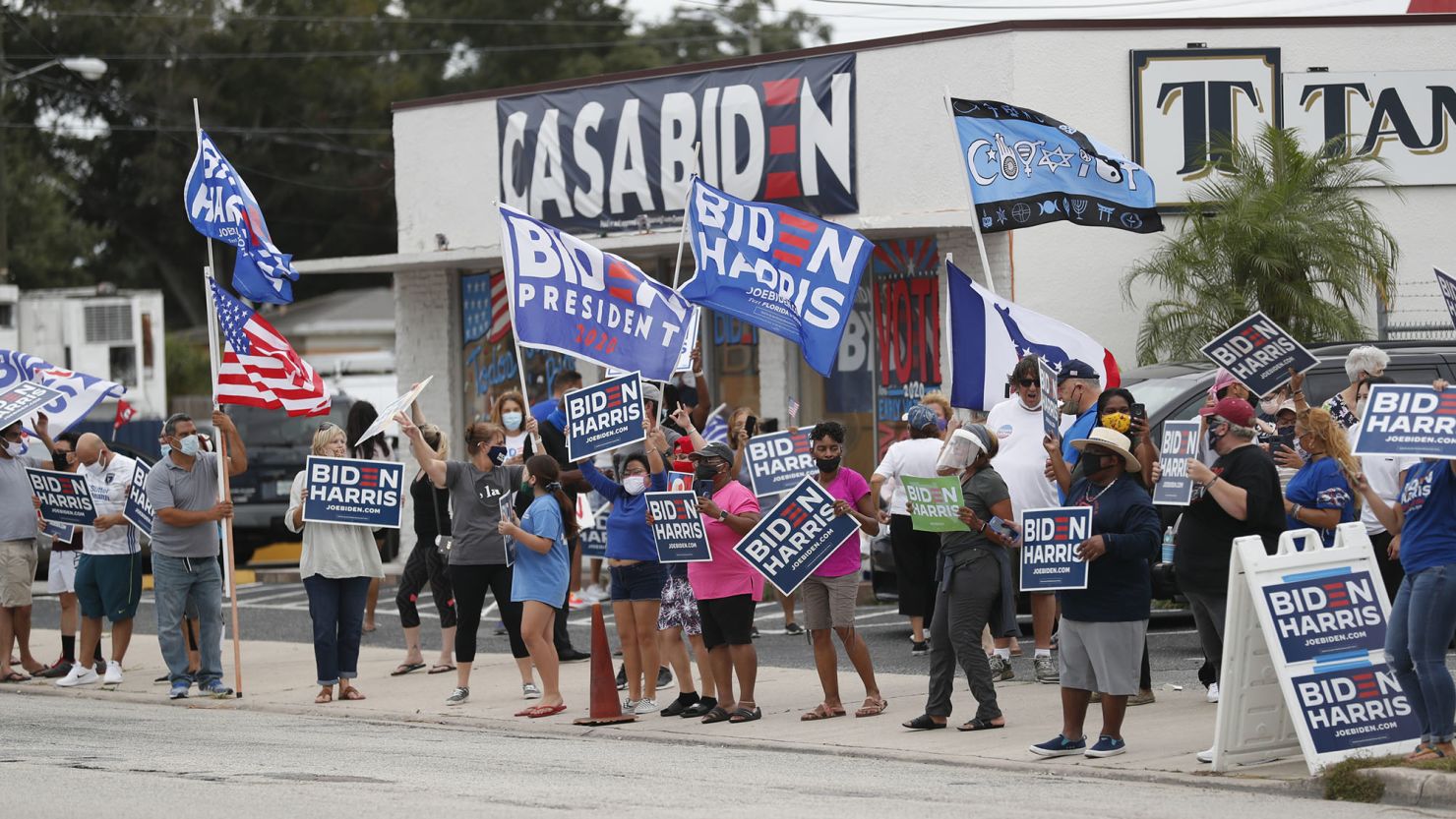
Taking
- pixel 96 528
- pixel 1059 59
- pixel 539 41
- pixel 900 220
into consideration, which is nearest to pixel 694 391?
pixel 900 220

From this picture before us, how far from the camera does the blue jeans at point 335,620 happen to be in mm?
13758

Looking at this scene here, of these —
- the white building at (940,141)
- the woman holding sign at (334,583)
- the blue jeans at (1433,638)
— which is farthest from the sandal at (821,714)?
the white building at (940,141)

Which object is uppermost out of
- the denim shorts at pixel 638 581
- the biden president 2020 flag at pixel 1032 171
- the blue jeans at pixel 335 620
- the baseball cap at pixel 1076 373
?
the biden president 2020 flag at pixel 1032 171

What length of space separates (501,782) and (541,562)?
114 inches

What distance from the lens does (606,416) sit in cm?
1256

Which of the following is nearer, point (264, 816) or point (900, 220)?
point (264, 816)

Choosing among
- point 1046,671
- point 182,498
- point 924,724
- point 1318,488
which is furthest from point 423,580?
point 1318,488

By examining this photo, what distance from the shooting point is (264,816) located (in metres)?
8.73

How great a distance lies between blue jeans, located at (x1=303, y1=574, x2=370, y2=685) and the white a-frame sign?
6651 mm

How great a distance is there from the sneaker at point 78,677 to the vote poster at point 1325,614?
9.73 meters

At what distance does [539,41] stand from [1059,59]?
3817 cm

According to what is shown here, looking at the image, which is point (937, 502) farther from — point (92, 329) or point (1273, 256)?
point (92, 329)

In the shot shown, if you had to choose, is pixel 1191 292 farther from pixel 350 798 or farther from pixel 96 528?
pixel 350 798

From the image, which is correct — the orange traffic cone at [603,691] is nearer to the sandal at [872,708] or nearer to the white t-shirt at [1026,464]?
the sandal at [872,708]
